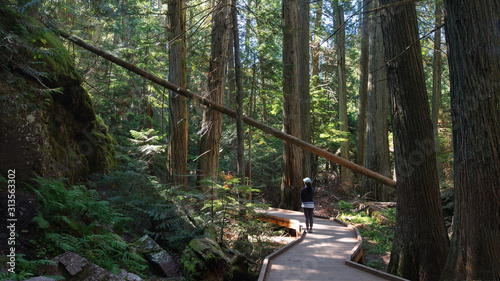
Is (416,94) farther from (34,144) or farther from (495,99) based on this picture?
(34,144)

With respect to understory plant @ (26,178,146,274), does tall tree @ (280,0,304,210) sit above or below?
above

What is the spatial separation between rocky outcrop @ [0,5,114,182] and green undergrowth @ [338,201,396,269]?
796cm

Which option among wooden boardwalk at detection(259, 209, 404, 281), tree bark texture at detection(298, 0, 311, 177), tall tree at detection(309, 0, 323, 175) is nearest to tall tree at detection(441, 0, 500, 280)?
wooden boardwalk at detection(259, 209, 404, 281)

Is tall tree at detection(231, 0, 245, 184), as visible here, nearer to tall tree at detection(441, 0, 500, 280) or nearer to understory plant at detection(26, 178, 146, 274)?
understory plant at detection(26, 178, 146, 274)

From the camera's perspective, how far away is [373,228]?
11.0 meters

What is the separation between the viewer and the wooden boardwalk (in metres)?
5.77

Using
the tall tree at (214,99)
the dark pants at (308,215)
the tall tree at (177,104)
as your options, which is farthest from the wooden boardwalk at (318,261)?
the tall tree at (177,104)

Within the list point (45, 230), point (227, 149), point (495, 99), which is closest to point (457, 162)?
point (495, 99)

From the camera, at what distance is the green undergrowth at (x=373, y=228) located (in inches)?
339

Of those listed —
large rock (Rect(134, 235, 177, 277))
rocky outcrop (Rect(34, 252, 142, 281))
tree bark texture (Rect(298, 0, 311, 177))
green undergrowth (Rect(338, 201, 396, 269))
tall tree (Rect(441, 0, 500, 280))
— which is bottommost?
green undergrowth (Rect(338, 201, 396, 269))

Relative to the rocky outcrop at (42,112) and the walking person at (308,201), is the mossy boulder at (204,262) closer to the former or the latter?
the rocky outcrop at (42,112)

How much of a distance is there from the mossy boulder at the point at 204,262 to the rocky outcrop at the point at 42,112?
356 cm

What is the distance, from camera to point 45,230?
519cm

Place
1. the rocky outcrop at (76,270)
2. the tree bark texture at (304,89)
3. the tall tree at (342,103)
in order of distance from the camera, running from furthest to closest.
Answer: the tall tree at (342,103), the tree bark texture at (304,89), the rocky outcrop at (76,270)
